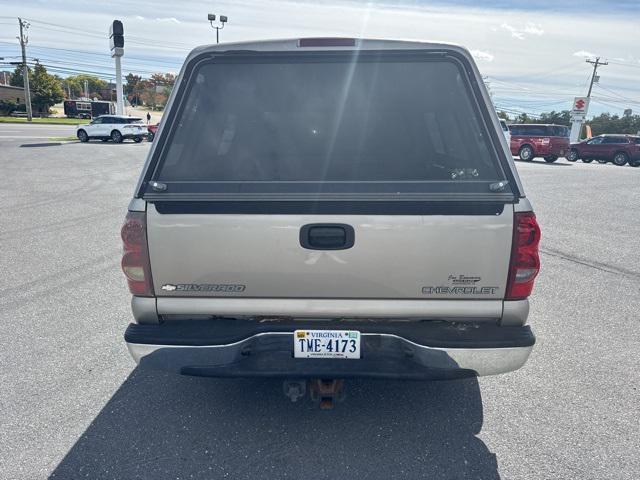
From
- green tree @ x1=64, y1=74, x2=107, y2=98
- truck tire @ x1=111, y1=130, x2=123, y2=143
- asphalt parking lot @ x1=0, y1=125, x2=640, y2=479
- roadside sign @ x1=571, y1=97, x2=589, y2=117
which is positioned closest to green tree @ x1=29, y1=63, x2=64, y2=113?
A: truck tire @ x1=111, y1=130, x2=123, y2=143

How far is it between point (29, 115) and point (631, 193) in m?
59.2

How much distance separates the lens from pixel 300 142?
279 cm

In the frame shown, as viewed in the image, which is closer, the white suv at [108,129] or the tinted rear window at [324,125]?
the tinted rear window at [324,125]

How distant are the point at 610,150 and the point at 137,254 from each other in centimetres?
3176

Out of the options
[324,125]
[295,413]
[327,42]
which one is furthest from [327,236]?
[295,413]

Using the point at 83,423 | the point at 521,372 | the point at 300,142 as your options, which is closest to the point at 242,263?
the point at 300,142

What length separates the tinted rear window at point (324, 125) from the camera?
262 cm

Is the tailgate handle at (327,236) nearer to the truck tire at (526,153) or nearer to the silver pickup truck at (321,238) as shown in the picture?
the silver pickup truck at (321,238)

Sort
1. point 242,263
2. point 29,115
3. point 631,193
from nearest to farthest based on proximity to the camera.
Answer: point 242,263 < point 631,193 < point 29,115

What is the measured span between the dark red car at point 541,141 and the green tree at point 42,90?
226ft

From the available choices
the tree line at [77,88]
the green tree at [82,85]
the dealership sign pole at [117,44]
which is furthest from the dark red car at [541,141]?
the green tree at [82,85]

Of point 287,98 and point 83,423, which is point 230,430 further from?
point 287,98

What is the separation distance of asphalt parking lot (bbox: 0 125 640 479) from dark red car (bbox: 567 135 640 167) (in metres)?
26.9

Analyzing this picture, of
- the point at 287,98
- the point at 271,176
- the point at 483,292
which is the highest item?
the point at 287,98
